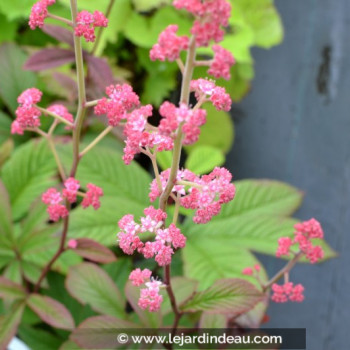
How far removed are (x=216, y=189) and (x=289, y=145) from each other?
3.42 ft

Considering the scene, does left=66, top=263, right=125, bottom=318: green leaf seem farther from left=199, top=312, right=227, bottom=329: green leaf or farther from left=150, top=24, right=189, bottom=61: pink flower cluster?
left=150, top=24, right=189, bottom=61: pink flower cluster

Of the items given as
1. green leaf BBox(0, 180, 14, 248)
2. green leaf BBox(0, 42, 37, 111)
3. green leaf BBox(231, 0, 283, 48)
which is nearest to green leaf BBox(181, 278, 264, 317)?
green leaf BBox(0, 180, 14, 248)

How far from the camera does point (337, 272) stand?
1263 millimetres

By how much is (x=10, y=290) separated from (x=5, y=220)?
0.43 feet

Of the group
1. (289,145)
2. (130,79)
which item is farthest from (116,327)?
(289,145)

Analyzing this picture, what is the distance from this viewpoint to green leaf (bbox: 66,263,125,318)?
0.64 m

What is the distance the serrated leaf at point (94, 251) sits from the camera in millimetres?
611

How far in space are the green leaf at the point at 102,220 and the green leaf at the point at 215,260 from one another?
0.11 meters

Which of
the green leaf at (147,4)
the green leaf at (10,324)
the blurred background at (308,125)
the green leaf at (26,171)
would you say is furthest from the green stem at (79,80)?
the blurred background at (308,125)

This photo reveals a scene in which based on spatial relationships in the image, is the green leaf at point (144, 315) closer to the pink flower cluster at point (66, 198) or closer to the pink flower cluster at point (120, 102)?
the pink flower cluster at point (66, 198)

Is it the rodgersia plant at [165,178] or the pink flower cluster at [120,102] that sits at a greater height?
the pink flower cluster at [120,102]

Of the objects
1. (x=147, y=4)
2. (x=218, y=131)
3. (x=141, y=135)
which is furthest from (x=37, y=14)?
(x=218, y=131)

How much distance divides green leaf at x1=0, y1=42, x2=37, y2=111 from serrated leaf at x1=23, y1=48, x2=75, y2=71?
0.25 m

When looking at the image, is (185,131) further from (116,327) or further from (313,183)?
(313,183)
